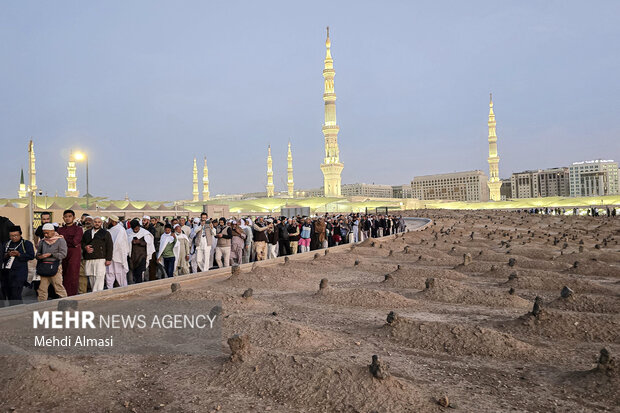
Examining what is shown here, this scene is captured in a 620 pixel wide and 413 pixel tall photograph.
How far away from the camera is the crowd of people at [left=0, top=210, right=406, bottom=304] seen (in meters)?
6.56

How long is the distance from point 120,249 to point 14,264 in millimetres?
1801

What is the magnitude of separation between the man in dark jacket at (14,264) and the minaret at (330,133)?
Answer: 80754 mm

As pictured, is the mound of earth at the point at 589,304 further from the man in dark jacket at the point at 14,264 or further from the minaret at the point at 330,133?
the minaret at the point at 330,133

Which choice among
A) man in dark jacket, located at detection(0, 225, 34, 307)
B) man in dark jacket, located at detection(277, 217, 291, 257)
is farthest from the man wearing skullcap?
man in dark jacket, located at detection(277, 217, 291, 257)

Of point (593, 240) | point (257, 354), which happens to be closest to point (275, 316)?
point (257, 354)

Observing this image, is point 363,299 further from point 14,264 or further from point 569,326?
point 14,264

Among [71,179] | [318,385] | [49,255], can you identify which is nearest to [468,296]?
[318,385]

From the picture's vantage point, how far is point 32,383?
4168mm

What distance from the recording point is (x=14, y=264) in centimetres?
652

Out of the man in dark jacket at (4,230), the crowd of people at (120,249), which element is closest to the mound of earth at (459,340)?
the crowd of people at (120,249)

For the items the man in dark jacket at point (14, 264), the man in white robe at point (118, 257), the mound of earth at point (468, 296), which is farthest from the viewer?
the mound of earth at point (468, 296)

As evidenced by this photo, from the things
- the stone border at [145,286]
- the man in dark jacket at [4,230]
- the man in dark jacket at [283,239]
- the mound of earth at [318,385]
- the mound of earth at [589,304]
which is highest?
the man in dark jacket at [4,230]

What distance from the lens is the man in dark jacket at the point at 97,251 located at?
24.4ft

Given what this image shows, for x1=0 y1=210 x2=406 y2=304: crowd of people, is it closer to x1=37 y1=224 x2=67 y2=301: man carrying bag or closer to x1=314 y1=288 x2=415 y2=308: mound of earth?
x1=37 y1=224 x2=67 y2=301: man carrying bag
